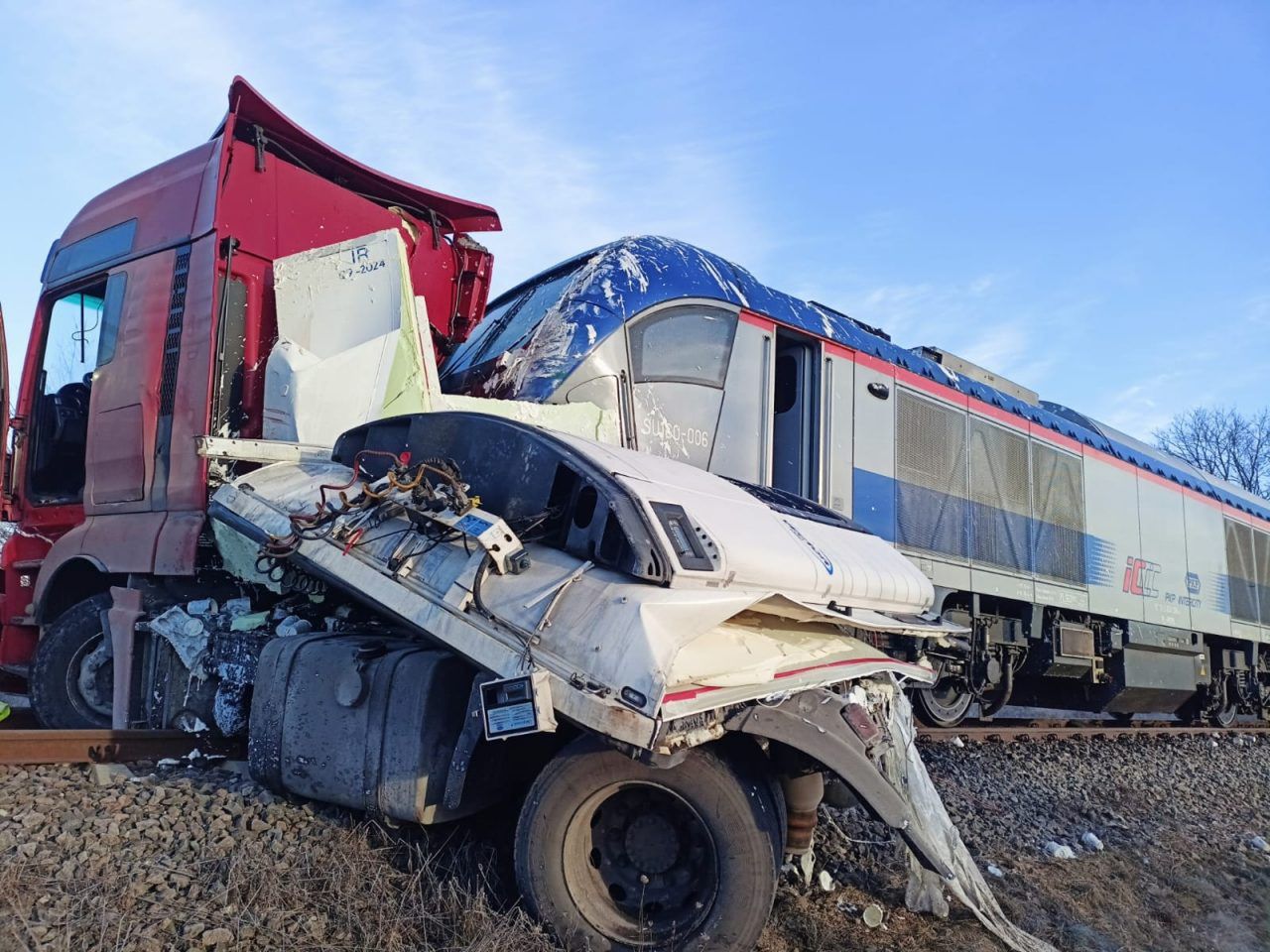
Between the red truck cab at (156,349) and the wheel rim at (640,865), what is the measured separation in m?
2.63

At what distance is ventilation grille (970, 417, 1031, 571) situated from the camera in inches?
298

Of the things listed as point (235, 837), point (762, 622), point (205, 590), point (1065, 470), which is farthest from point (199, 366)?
point (1065, 470)

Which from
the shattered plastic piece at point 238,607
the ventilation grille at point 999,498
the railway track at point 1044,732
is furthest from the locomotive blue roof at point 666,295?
the railway track at point 1044,732

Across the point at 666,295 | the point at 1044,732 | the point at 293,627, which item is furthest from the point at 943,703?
the point at 293,627

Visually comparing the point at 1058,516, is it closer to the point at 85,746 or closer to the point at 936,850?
the point at 936,850

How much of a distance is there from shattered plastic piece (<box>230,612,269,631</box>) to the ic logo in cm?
827

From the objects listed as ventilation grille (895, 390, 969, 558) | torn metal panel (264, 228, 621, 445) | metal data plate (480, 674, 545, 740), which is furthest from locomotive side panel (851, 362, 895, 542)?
metal data plate (480, 674, 545, 740)

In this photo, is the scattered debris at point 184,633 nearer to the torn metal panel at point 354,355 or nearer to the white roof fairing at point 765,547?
the torn metal panel at point 354,355

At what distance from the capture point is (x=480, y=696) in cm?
288

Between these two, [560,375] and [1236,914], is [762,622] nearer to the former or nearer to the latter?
[560,375]

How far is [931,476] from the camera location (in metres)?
7.09

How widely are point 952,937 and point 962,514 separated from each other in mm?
4468

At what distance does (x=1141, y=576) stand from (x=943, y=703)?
11.6ft

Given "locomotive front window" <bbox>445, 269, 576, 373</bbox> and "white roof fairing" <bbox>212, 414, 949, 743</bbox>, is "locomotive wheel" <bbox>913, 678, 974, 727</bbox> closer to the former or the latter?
"white roof fairing" <bbox>212, 414, 949, 743</bbox>
